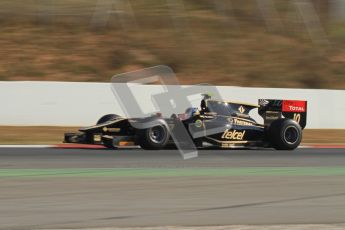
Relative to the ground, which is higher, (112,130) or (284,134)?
(112,130)

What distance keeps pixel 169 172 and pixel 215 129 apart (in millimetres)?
3563

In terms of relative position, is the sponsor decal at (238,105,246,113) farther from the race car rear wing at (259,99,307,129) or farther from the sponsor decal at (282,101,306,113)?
the sponsor decal at (282,101,306,113)

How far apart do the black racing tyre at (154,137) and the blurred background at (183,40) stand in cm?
1103

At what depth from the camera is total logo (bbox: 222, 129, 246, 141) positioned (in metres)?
13.0

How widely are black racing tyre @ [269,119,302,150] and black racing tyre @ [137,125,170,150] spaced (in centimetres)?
230

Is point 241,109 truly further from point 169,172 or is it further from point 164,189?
point 164,189

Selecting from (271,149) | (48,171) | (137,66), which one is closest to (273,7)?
(137,66)

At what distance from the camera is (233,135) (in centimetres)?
1313

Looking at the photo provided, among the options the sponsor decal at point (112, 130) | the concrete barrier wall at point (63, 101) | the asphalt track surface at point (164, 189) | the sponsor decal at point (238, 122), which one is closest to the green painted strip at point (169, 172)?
the asphalt track surface at point (164, 189)

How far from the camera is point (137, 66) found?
24391 millimetres

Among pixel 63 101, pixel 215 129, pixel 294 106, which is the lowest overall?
pixel 215 129

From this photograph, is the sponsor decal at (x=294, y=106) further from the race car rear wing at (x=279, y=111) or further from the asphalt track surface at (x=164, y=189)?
the asphalt track surface at (x=164, y=189)

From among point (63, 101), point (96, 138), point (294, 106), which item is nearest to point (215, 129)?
point (294, 106)

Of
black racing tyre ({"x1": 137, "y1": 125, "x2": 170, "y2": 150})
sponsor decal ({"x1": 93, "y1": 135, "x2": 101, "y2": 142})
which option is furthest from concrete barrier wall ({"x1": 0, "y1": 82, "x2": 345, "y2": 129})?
sponsor decal ({"x1": 93, "y1": 135, "x2": 101, "y2": 142})
